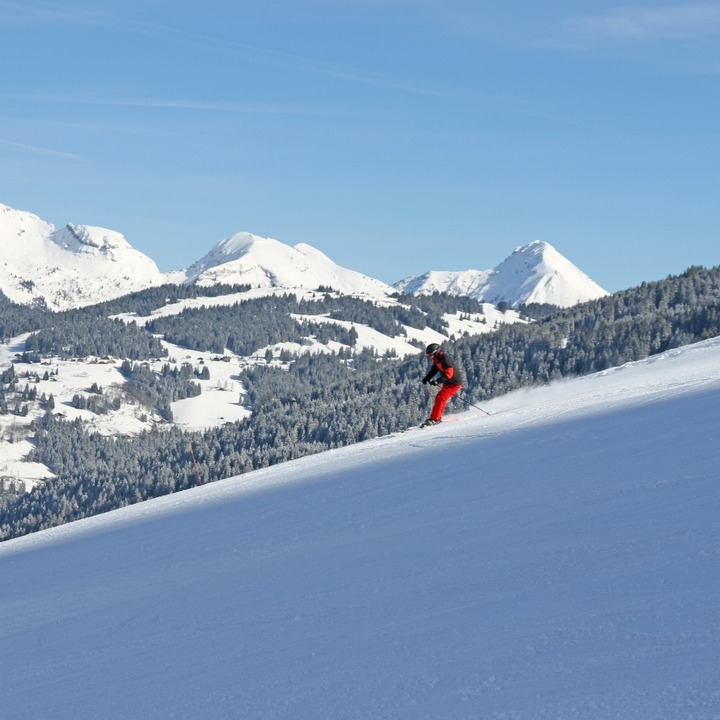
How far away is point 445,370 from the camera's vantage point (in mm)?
22734

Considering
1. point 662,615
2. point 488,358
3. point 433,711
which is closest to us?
point 433,711

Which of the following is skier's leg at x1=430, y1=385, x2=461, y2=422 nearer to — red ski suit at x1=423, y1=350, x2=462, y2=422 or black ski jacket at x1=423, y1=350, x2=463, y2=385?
red ski suit at x1=423, y1=350, x2=462, y2=422

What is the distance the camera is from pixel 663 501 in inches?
419

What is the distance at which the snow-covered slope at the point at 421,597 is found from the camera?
270 inches

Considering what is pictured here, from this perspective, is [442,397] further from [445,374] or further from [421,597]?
[421,597]

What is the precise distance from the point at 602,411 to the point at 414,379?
4323 inches

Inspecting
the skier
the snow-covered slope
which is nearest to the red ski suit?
the skier

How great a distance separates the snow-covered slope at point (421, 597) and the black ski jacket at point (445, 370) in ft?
14.9

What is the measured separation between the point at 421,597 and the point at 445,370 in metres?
13.7

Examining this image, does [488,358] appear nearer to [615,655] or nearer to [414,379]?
[414,379]

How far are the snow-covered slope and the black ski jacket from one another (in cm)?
455

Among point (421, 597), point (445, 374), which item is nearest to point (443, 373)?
point (445, 374)

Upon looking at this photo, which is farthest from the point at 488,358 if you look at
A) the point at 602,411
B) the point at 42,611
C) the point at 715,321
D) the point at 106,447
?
the point at 42,611

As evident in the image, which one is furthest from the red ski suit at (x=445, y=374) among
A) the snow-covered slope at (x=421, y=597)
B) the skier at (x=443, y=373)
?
the snow-covered slope at (x=421, y=597)
